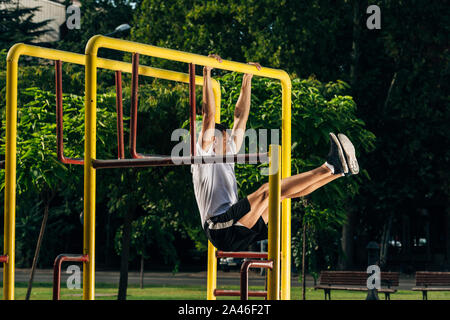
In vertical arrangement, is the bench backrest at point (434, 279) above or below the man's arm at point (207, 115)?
below

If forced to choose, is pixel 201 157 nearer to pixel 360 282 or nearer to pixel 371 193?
pixel 360 282

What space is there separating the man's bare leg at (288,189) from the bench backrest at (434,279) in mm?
14365

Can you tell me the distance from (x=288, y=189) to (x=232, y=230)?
0.56 metres

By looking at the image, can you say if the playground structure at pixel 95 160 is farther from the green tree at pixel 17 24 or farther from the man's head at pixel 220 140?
the green tree at pixel 17 24

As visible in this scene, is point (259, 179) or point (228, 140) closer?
point (228, 140)

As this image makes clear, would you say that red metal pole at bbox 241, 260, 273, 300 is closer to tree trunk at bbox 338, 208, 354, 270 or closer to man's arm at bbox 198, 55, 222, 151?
man's arm at bbox 198, 55, 222, 151

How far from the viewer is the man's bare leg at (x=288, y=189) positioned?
19.4 feet

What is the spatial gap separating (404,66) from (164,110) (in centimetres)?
1116

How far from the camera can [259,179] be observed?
13812 mm

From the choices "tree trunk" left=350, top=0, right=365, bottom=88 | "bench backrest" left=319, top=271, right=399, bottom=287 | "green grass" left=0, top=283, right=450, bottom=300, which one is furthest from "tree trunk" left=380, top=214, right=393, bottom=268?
"bench backrest" left=319, top=271, right=399, bottom=287

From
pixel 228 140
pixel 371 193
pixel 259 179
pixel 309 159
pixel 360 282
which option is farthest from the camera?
pixel 371 193

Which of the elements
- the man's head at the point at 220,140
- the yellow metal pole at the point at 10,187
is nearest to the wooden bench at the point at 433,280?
the man's head at the point at 220,140

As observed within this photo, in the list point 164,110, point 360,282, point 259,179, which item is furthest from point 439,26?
point 259,179

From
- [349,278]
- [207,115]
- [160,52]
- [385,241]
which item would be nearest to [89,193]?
[160,52]
